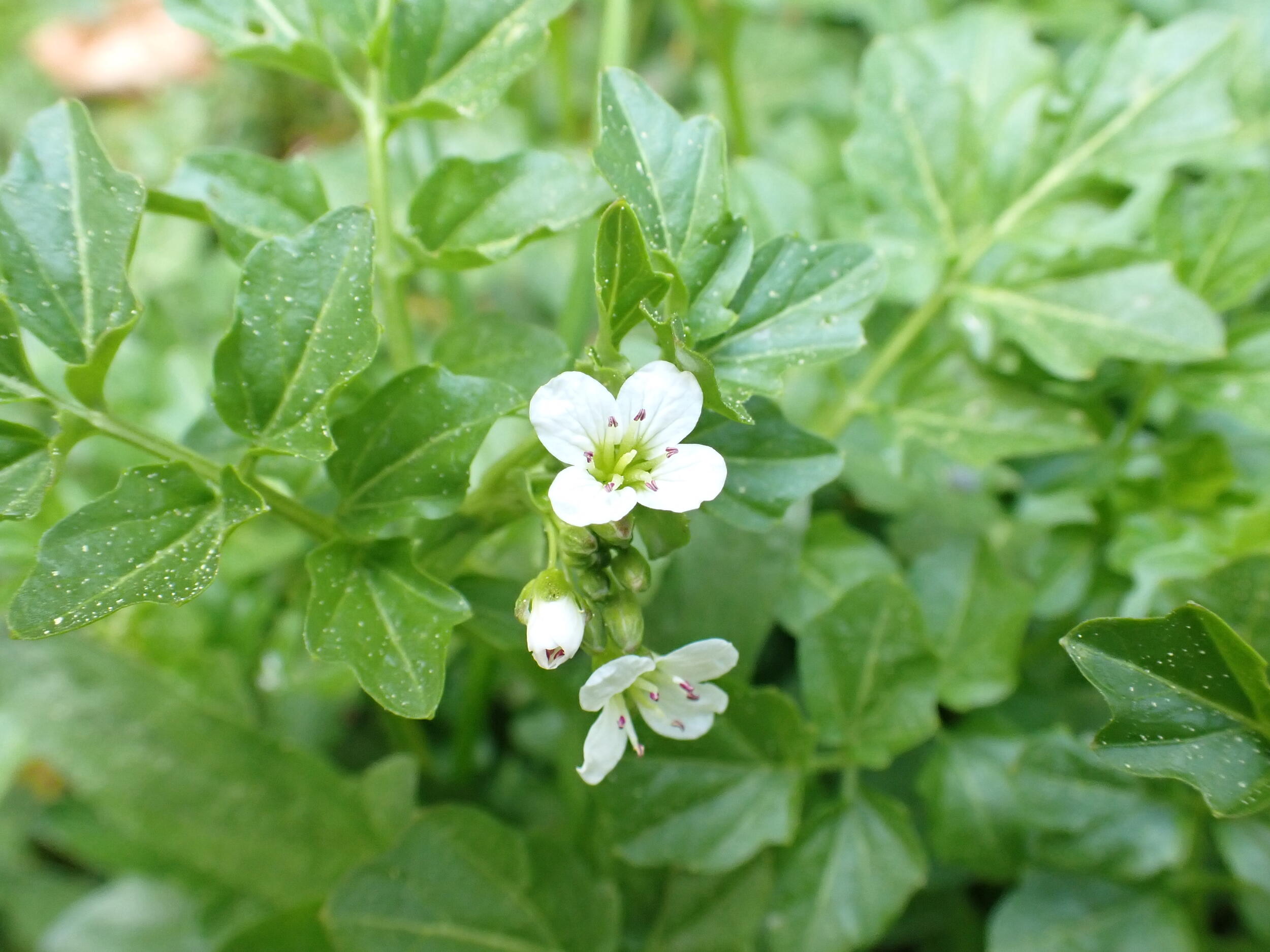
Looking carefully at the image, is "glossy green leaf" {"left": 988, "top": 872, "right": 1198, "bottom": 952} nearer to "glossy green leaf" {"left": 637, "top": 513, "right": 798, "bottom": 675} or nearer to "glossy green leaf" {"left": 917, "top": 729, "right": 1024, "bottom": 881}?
"glossy green leaf" {"left": 917, "top": 729, "right": 1024, "bottom": 881}

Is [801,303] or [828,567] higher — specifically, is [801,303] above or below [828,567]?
above

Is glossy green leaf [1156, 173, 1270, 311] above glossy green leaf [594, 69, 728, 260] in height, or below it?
below

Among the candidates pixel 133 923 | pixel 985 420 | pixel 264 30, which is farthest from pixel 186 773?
pixel 985 420

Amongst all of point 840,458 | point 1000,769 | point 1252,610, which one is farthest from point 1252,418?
point 840,458

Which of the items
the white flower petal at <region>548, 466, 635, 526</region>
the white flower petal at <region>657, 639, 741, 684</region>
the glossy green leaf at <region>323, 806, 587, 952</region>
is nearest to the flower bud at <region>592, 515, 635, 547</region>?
the white flower petal at <region>548, 466, 635, 526</region>

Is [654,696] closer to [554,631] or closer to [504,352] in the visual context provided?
[554,631]

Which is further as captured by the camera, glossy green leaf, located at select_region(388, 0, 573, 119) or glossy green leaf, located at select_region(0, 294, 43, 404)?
glossy green leaf, located at select_region(388, 0, 573, 119)

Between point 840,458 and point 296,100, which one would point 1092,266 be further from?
point 296,100
